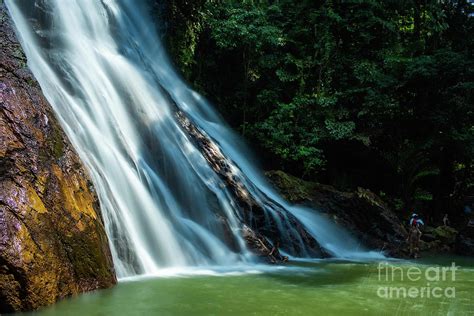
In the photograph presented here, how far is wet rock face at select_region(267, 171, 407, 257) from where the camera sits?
39.1 feet

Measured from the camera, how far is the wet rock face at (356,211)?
1193 centimetres

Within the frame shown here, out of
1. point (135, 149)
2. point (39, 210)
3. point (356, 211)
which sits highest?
point (135, 149)

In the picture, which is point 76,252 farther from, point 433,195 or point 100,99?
point 433,195

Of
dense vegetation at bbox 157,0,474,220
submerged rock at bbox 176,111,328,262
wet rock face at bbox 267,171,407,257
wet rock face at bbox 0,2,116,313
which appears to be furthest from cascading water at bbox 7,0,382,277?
dense vegetation at bbox 157,0,474,220

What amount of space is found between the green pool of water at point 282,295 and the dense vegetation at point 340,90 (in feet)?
25.8

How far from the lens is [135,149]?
934 centimetres

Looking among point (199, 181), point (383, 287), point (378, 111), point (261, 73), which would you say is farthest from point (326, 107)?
point (383, 287)

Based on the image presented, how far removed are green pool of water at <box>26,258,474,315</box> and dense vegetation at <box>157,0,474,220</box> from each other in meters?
7.87

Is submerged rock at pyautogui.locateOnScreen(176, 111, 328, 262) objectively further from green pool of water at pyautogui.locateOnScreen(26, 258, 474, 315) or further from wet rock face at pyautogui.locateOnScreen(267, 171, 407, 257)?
wet rock face at pyautogui.locateOnScreen(267, 171, 407, 257)

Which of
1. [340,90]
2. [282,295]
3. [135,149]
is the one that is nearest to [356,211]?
[340,90]

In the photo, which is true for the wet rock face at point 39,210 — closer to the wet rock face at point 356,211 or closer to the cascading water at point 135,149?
the cascading water at point 135,149

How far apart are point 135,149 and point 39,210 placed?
4532 millimetres

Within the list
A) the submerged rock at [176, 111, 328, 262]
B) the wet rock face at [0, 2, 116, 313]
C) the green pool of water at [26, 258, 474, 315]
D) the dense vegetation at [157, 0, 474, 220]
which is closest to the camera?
the wet rock face at [0, 2, 116, 313]

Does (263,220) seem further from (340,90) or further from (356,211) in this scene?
(340,90)
